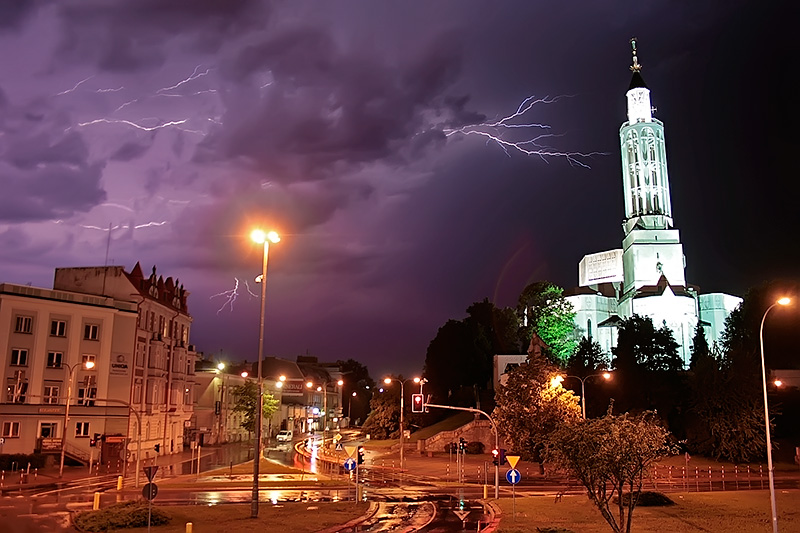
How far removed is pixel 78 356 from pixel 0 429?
7705 mm

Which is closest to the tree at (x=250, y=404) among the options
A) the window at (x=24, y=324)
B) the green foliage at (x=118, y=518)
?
the window at (x=24, y=324)

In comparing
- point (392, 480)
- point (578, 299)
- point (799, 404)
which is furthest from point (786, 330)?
point (392, 480)

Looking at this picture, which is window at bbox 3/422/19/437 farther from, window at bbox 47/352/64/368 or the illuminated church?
the illuminated church

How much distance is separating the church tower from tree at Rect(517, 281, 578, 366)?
1259 cm

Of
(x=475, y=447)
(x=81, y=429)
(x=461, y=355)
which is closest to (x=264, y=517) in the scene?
(x=81, y=429)

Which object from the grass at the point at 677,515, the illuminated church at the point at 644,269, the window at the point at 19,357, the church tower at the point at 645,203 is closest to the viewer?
the grass at the point at 677,515

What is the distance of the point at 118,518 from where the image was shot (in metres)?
23.3

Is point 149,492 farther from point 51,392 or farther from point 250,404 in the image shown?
point 250,404

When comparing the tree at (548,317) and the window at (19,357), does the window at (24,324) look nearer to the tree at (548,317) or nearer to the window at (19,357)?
the window at (19,357)

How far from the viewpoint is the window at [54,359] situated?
53500 mm

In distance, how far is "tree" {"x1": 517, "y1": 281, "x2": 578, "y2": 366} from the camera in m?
108

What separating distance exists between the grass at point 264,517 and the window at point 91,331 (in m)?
32.3

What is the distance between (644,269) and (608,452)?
99509 mm

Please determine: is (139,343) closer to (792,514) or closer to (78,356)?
(78,356)
